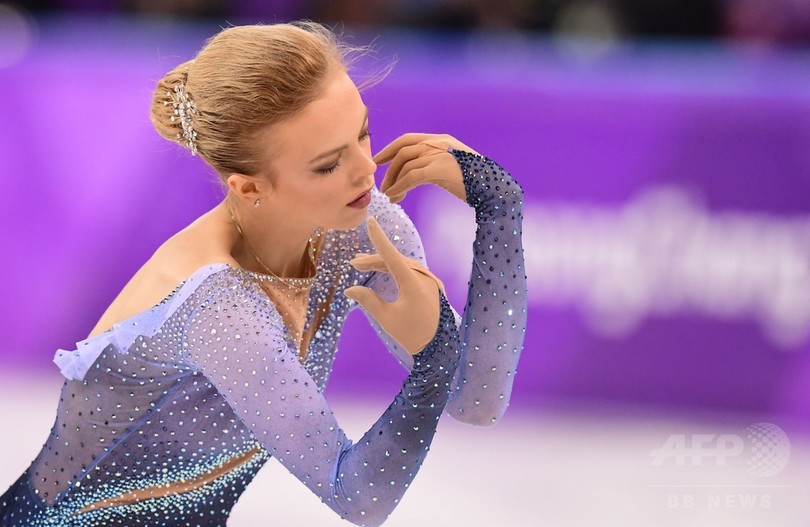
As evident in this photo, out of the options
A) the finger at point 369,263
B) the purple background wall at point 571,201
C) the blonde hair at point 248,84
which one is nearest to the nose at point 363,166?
the blonde hair at point 248,84

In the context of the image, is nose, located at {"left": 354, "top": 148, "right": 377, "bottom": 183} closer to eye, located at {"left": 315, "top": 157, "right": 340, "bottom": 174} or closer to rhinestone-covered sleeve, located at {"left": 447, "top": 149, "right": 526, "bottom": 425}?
eye, located at {"left": 315, "top": 157, "right": 340, "bottom": 174}

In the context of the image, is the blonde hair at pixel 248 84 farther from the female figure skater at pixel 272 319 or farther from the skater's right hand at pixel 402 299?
the skater's right hand at pixel 402 299

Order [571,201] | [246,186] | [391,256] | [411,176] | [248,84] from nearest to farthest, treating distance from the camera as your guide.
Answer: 1. [391,256]
2. [248,84]
3. [246,186]
4. [411,176]
5. [571,201]

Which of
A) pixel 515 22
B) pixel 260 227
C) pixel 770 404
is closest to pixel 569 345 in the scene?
pixel 770 404

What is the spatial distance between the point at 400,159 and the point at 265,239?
281mm

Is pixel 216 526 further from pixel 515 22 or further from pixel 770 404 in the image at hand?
pixel 515 22

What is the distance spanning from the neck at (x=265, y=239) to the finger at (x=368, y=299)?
372 millimetres

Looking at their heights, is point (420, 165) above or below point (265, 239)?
above

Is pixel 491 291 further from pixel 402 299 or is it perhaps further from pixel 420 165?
pixel 402 299

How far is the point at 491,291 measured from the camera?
1960 millimetres

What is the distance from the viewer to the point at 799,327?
146 inches

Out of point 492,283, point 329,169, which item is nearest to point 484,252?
point 492,283

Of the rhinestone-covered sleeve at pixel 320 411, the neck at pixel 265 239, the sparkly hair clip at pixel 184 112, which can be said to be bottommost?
the rhinestone-covered sleeve at pixel 320 411

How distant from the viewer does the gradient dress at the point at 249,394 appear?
170 centimetres
